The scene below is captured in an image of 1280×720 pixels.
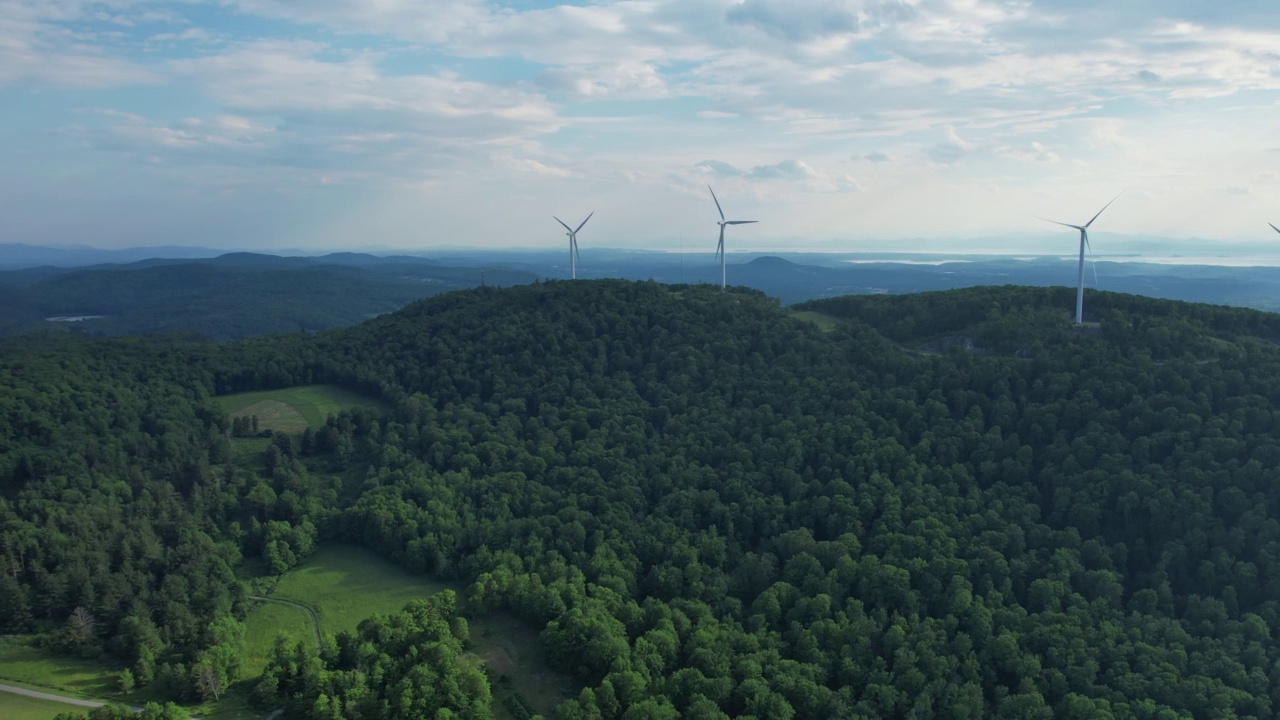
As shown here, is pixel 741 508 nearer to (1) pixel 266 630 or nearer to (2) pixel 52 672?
(1) pixel 266 630

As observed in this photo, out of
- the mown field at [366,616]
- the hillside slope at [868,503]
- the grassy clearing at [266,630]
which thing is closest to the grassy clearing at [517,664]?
the mown field at [366,616]

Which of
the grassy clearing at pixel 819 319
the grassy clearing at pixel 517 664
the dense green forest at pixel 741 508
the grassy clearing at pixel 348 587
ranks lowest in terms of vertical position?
the grassy clearing at pixel 517 664

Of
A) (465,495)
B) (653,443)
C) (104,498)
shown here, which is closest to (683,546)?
(653,443)

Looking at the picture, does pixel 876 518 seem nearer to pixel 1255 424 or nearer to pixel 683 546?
pixel 683 546

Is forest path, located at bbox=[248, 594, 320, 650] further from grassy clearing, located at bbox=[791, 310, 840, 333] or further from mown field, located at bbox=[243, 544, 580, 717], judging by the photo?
grassy clearing, located at bbox=[791, 310, 840, 333]

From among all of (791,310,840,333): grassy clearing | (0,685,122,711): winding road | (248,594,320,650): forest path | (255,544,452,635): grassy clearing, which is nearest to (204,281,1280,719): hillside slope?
(255,544,452,635): grassy clearing

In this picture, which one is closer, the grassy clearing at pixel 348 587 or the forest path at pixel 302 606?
the forest path at pixel 302 606

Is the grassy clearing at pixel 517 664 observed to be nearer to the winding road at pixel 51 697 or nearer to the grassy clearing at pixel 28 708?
the winding road at pixel 51 697
